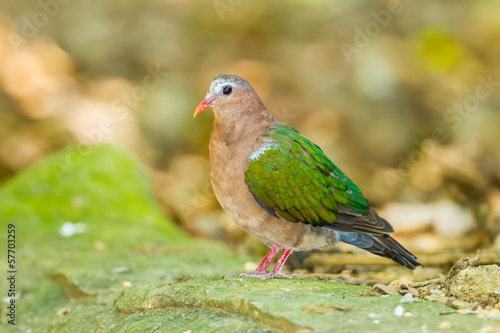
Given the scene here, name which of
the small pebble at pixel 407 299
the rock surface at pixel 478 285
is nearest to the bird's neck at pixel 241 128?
the small pebble at pixel 407 299

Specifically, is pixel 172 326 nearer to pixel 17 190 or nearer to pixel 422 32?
pixel 17 190

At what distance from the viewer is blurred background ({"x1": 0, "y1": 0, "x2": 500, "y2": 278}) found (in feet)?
26.8

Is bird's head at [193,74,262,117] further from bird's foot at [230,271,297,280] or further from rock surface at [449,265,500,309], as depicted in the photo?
rock surface at [449,265,500,309]

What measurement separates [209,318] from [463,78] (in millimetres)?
8066

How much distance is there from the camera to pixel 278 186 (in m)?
3.89

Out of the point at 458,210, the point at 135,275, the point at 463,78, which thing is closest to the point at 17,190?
the point at 135,275

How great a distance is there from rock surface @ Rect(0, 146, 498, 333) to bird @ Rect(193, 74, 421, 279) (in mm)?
376

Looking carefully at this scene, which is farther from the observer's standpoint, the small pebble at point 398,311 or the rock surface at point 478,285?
the rock surface at point 478,285

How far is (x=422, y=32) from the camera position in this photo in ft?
34.9

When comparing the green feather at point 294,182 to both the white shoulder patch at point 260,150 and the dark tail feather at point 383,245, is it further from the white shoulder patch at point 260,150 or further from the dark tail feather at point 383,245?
the dark tail feather at point 383,245

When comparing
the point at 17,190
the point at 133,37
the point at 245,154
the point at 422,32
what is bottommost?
the point at 245,154

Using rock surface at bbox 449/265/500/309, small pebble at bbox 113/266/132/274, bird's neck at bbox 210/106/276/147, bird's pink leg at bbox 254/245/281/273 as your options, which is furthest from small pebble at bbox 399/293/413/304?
small pebble at bbox 113/266/132/274

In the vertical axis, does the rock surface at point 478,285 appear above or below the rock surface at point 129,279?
below

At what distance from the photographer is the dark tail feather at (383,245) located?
13.6 feet
